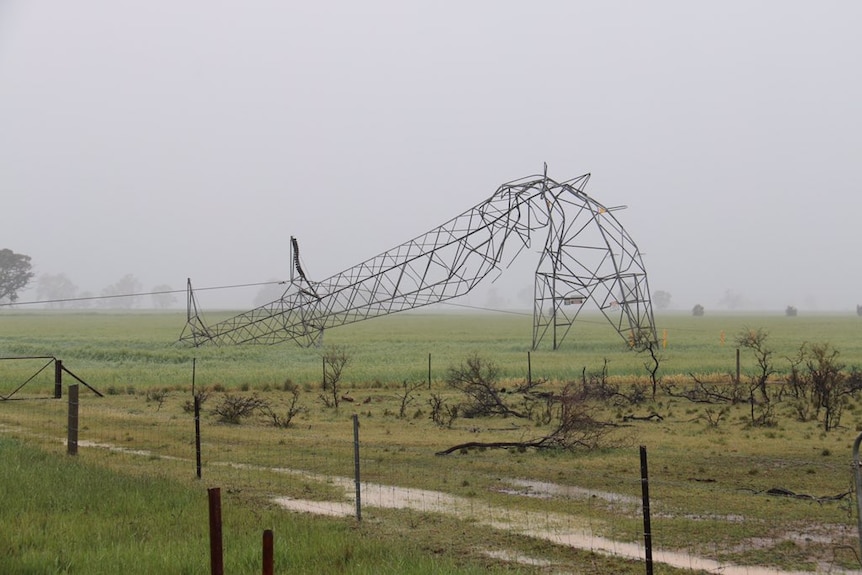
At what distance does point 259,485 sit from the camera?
38.1 feet

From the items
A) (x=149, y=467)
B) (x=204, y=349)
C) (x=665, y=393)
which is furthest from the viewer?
(x=204, y=349)

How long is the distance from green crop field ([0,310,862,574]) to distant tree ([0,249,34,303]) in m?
131

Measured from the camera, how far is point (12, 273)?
144000 mm

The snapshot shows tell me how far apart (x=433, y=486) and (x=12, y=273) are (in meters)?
151

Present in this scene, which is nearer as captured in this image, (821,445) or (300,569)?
(300,569)

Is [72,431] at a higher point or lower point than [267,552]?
lower

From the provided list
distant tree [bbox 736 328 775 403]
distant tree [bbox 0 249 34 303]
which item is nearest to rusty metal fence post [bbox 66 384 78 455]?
distant tree [bbox 736 328 775 403]

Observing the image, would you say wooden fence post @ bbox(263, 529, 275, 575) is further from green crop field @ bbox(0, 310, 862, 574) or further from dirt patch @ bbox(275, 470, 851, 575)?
dirt patch @ bbox(275, 470, 851, 575)

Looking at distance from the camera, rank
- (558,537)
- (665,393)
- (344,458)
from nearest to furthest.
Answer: (558,537), (344,458), (665,393)

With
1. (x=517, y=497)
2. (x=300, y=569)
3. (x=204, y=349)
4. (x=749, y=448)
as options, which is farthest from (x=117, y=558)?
(x=204, y=349)

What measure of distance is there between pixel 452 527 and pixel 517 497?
189 cm

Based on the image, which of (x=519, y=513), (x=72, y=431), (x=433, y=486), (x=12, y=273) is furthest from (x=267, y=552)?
(x=12, y=273)

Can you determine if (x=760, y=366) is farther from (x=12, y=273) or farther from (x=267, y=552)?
(x=12, y=273)

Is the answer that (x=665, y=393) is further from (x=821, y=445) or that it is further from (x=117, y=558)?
(x=117, y=558)
